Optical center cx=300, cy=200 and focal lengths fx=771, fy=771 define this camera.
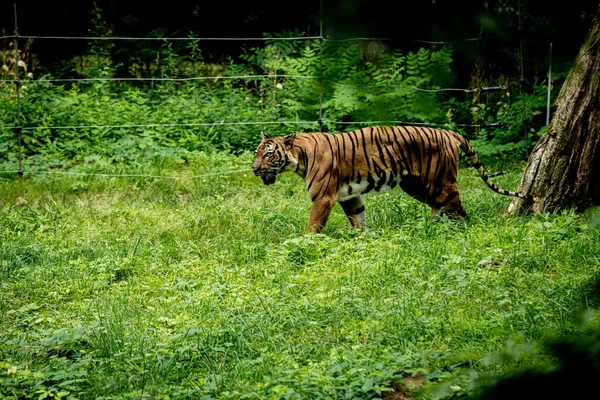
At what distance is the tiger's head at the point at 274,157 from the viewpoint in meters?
6.86

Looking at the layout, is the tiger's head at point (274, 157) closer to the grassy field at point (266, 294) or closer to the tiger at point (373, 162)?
the tiger at point (373, 162)

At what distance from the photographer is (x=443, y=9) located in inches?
54.0

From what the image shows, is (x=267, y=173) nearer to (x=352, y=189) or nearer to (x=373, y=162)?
(x=352, y=189)

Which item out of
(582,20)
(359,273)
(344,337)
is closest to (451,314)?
(344,337)

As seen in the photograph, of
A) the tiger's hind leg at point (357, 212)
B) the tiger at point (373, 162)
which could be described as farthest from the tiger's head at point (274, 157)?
the tiger's hind leg at point (357, 212)

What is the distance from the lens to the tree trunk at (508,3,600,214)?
632 centimetres

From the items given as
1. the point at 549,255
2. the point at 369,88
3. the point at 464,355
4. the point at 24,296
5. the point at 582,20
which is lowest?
the point at 24,296

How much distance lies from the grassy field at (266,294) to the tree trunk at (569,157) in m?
0.27

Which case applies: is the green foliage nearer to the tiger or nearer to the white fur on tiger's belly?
the tiger

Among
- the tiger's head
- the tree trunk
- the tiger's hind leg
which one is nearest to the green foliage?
the tiger's head

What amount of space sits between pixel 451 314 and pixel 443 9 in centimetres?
335

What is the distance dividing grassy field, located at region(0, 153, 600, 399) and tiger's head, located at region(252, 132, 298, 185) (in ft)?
1.64

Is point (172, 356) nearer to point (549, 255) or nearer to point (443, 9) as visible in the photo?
point (549, 255)

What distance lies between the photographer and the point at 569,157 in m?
6.48
